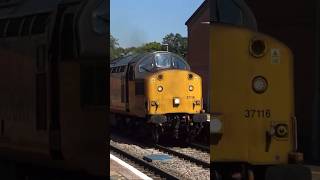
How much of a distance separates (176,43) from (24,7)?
0.59 metres

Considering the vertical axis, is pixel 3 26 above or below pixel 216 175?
above

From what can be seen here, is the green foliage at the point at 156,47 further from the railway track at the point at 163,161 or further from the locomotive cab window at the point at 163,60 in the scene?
the railway track at the point at 163,161

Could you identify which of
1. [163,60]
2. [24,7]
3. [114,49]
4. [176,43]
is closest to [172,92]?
[163,60]

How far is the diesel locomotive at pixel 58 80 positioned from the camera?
68.2 inches

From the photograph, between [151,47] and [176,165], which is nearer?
[151,47]

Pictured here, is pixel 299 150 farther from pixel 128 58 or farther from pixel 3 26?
pixel 3 26

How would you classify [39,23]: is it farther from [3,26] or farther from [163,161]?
[163,161]

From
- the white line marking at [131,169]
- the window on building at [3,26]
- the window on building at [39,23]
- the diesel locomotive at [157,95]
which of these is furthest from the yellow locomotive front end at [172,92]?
the window on building at [3,26]

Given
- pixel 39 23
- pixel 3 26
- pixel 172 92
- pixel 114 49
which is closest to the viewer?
pixel 114 49

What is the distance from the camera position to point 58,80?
5.82 feet

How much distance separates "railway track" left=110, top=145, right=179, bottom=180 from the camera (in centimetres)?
189

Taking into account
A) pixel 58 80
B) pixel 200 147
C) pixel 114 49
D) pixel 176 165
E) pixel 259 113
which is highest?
pixel 114 49

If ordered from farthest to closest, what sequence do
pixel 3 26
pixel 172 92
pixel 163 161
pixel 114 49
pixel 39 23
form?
1. pixel 172 92
2. pixel 163 161
3. pixel 3 26
4. pixel 39 23
5. pixel 114 49

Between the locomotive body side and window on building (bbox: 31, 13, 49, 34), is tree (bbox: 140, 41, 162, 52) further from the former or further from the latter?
window on building (bbox: 31, 13, 49, 34)
